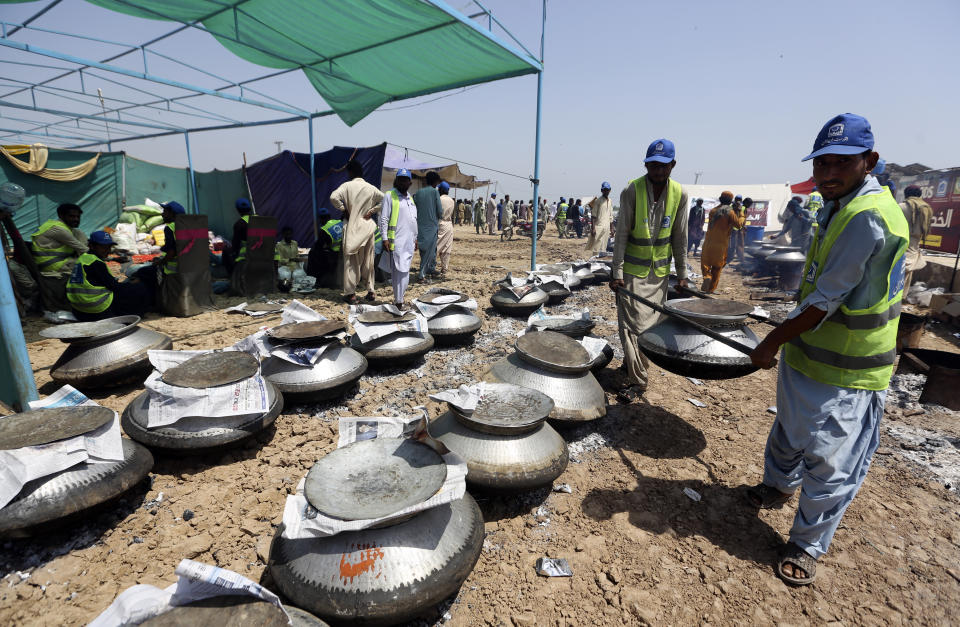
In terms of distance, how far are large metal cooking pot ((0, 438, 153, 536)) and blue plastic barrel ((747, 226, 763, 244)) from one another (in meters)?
19.8

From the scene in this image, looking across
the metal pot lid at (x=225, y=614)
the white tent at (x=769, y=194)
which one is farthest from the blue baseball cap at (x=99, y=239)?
the white tent at (x=769, y=194)

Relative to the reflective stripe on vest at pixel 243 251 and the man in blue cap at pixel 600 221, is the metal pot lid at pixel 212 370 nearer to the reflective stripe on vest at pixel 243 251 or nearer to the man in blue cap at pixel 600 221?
the reflective stripe on vest at pixel 243 251

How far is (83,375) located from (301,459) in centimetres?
220

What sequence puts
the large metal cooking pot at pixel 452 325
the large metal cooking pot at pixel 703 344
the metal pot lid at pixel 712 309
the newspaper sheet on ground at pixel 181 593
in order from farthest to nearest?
the large metal cooking pot at pixel 452 325 → the metal pot lid at pixel 712 309 → the large metal cooking pot at pixel 703 344 → the newspaper sheet on ground at pixel 181 593

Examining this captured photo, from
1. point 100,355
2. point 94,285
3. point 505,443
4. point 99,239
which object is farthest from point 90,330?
point 505,443

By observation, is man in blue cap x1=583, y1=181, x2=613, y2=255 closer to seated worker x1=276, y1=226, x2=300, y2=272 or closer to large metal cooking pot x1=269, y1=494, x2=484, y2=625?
seated worker x1=276, y1=226, x2=300, y2=272

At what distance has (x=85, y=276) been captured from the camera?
15.5ft

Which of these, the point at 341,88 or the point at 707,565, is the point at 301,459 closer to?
the point at 707,565

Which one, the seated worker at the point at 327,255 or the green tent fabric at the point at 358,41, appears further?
the seated worker at the point at 327,255

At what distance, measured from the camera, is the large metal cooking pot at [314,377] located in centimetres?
349

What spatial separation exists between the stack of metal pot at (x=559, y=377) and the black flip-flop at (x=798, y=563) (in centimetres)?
135

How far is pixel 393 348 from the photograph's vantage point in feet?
14.2

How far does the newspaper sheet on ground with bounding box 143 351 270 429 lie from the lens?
2.70 meters

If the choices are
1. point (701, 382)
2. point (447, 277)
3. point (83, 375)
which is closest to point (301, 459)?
point (83, 375)
